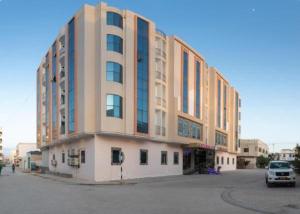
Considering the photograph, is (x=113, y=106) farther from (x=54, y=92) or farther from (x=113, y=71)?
(x=54, y=92)

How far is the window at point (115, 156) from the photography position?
35500 millimetres

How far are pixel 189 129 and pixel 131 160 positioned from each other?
14.4 metres

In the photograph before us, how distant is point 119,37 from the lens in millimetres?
36438

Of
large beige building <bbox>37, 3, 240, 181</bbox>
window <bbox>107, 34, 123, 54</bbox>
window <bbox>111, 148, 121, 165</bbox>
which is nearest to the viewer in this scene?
large beige building <bbox>37, 3, 240, 181</bbox>

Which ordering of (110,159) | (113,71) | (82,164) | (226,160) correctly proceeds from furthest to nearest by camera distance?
(226,160) < (82,164) < (113,71) < (110,159)

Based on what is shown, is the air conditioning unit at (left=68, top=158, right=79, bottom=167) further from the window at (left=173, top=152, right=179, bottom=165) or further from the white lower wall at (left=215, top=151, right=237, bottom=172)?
the white lower wall at (left=215, top=151, right=237, bottom=172)

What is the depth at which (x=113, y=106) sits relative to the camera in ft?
115

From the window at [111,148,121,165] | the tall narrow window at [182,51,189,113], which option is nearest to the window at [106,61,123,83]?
the window at [111,148,121,165]

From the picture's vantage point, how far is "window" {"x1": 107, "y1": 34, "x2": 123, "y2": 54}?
117 feet

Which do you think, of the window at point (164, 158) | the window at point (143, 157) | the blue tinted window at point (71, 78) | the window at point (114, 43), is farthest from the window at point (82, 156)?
the window at point (114, 43)

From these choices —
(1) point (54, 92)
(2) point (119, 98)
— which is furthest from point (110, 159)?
(1) point (54, 92)

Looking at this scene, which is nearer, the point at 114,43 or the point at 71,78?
the point at 114,43

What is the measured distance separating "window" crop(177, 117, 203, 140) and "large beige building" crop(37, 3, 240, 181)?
130 millimetres

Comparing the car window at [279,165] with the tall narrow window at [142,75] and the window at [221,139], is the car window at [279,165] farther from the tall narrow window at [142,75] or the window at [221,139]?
the window at [221,139]
